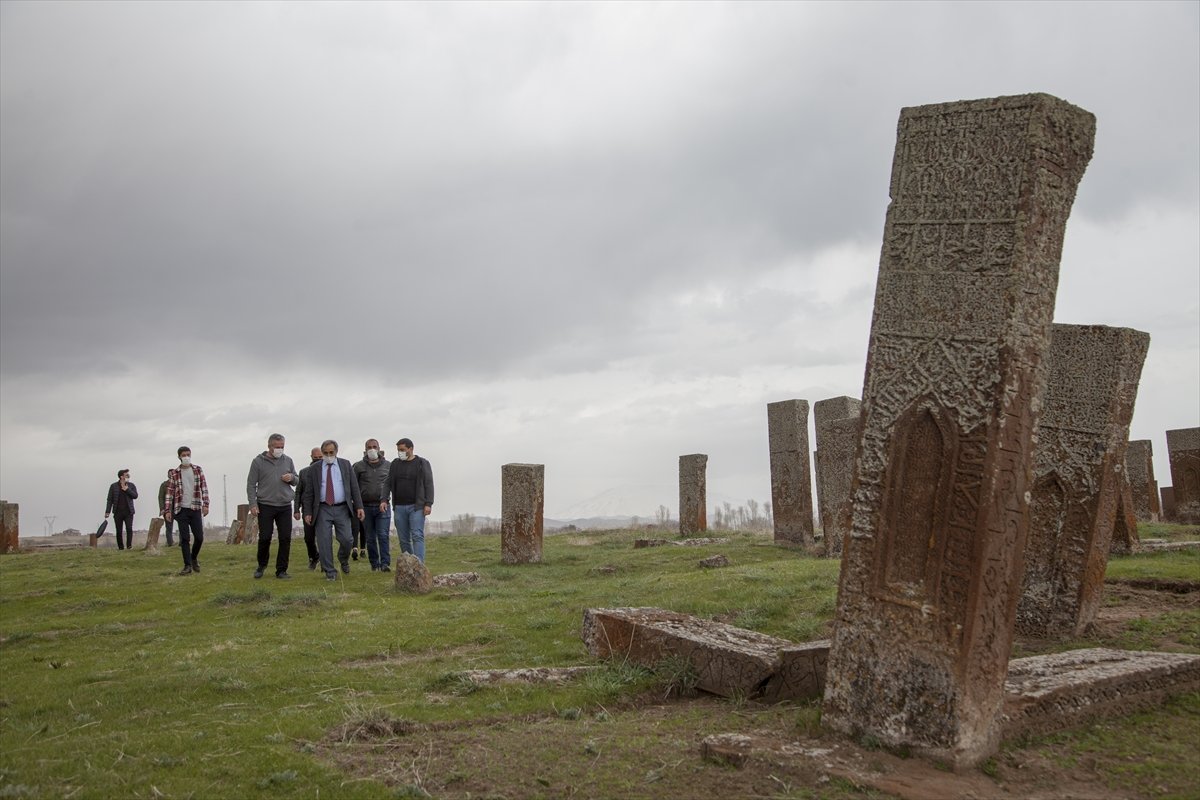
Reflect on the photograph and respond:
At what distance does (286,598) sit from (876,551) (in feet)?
28.4

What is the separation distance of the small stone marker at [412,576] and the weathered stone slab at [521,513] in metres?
4.87

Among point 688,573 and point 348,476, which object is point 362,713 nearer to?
point 688,573

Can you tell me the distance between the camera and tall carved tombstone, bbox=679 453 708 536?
23141mm

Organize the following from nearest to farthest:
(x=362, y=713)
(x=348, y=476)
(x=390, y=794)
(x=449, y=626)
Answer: (x=390, y=794), (x=362, y=713), (x=449, y=626), (x=348, y=476)

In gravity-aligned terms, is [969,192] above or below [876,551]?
above

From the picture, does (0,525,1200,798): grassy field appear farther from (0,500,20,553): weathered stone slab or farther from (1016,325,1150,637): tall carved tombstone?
(0,500,20,553): weathered stone slab

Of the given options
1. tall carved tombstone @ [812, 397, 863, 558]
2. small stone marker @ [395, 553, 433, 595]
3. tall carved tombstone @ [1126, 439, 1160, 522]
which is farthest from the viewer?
tall carved tombstone @ [1126, 439, 1160, 522]

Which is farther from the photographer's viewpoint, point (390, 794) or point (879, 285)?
point (879, 285)

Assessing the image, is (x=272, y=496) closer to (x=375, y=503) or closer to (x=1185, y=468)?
(x=375, y=503)

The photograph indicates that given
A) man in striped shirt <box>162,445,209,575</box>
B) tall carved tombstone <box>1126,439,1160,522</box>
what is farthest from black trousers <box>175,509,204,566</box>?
tall carved tombstone <box>1126,439,1160,522</box>

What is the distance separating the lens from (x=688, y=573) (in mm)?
12891

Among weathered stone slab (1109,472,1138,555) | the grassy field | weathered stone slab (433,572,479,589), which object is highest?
weathered stone slab (1109,472,1138,555)

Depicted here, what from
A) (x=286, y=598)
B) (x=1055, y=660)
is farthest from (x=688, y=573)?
(x=1055, y=660)

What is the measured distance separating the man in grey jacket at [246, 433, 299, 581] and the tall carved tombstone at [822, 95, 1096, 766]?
10.8 metres
